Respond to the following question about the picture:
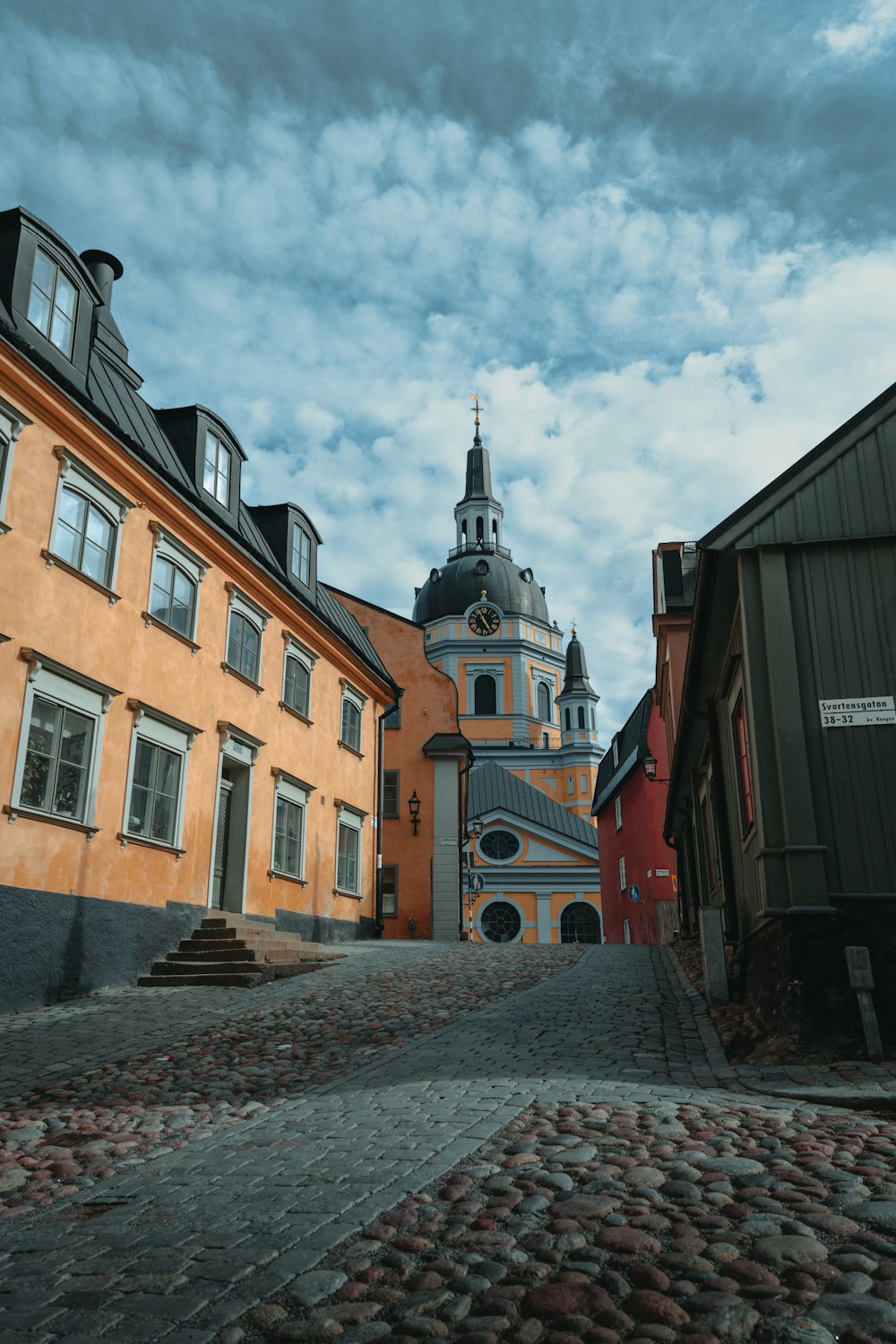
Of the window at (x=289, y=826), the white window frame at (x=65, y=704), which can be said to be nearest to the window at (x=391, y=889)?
the window at (x=289, y=826)

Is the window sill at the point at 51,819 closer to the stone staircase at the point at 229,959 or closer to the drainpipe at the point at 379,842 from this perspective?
the stone staircase at the point at 229,959

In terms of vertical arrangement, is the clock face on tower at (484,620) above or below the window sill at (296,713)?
above

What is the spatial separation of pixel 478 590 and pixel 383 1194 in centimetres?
7554

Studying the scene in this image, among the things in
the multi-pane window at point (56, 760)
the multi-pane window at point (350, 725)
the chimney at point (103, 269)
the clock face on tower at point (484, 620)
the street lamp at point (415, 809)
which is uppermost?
the clock face on tower at point (484, 620)

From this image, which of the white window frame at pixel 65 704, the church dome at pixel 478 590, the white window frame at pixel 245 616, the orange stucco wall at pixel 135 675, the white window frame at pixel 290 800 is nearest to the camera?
the white window frame at pixel 65 704

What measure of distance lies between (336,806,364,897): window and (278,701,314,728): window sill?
227 cm

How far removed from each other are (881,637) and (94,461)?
9.31 metres

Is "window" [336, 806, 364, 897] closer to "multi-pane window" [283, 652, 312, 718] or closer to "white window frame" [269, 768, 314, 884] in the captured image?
"white window frame" [269, 768, 314, 884]

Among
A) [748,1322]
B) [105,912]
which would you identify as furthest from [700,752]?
[748,1322]

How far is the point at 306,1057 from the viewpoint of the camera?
852 cm

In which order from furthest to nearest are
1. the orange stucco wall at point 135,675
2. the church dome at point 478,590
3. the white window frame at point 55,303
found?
the church dome at point 478,590 → the white window frame at point 55,303 → the orange stucco wall at point 135,675

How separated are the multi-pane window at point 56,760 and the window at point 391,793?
49.1 feet

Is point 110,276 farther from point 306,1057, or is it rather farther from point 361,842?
point 306,1057

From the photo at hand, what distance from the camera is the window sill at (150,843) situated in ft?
44.0
